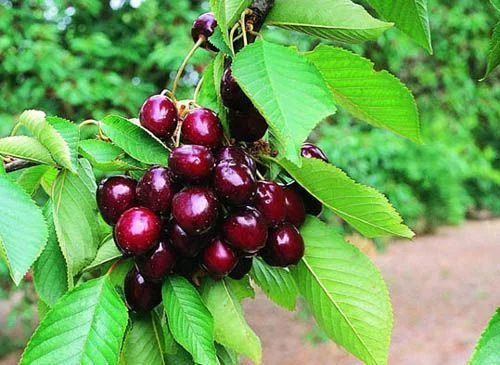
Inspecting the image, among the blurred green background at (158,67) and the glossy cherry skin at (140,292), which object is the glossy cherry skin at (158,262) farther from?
the blurred green background at (158,67)

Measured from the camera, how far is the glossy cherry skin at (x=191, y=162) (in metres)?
0.70

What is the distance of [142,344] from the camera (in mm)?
761

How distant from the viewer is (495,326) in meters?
0.72

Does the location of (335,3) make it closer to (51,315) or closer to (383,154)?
(51,315)

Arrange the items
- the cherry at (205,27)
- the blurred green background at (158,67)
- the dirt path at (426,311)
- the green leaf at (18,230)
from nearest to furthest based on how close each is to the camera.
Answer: the green leaf at (18,230) → the cherry at (205,27) → the blurred green background at (158,67) → the dirt path at (426,311)

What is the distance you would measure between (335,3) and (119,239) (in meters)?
0.39

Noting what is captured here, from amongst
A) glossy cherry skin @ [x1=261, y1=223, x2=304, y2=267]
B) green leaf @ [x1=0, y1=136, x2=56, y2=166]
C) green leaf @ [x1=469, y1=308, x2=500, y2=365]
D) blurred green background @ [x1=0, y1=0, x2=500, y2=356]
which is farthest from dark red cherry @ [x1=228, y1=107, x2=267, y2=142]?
blurred green background @ [x1=0, y1=0, x2=500, y2=356]

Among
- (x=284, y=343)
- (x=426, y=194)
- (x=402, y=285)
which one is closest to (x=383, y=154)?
(x=284, y=343)

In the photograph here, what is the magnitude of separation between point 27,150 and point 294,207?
13.1 inches

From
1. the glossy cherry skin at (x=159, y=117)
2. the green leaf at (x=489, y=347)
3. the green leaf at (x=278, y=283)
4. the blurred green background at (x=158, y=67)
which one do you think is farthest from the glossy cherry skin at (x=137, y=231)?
the blurred green background at (x=158, y=67)

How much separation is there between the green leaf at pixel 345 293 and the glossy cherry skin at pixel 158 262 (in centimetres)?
18

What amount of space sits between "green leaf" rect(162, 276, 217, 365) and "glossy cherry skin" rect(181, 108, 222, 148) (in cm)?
17

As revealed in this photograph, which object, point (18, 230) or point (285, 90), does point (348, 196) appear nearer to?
point (285, 90)

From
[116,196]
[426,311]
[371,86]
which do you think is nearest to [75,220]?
[116,196]
